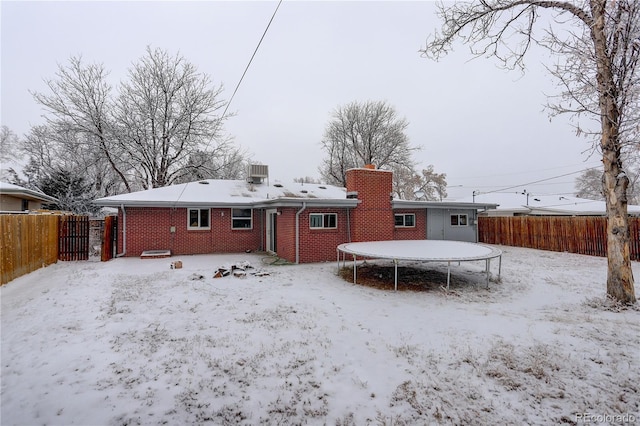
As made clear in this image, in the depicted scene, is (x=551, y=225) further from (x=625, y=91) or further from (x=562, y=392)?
(x=562, y=392)

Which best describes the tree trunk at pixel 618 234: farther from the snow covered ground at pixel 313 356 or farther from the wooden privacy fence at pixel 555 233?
the wooden privacy fence at pixel 555 233

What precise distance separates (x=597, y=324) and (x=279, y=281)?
6.83m

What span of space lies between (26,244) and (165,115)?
14.6 meters

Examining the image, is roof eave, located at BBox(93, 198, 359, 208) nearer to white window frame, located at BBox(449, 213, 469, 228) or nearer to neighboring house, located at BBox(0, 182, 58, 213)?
neighboring house, located at BBox(0, 182, 58, 213)

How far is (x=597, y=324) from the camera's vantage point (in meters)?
5.09

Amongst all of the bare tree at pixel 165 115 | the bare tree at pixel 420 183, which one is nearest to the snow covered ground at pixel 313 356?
the bare tree at pixel 165 115

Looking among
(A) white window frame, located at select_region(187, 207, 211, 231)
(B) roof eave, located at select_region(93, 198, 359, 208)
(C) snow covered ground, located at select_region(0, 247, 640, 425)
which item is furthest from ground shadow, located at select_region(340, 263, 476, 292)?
(A) white window frame, located at select_region(187, 207, 211, 231)

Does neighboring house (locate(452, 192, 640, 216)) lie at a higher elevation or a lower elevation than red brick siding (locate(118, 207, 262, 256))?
higher

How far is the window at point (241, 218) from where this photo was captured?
45.2 feet

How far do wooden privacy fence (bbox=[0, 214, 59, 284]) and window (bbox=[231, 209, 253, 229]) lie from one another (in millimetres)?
6460

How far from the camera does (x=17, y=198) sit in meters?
16.8

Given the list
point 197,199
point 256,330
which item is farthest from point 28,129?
point 256,330

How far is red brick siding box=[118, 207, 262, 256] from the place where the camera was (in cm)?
1242

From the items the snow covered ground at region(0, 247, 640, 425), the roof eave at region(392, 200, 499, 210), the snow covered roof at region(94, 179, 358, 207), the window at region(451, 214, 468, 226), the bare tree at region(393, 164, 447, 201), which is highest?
the bare tree at region(393, 164, 447, 201)
